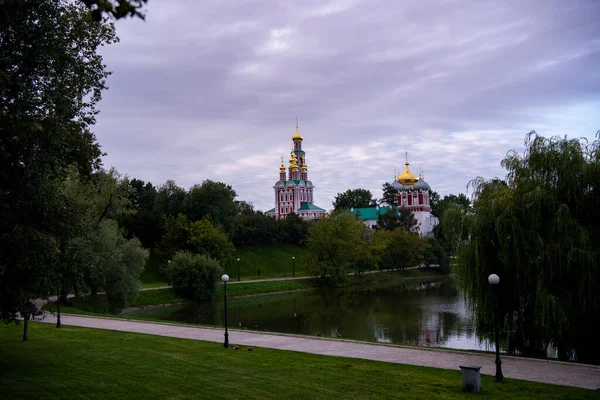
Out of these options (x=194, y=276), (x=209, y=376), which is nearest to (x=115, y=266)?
(x=194, y=276)

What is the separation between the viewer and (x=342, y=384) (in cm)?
1055

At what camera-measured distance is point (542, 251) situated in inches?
576

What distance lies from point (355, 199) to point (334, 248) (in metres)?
62.2

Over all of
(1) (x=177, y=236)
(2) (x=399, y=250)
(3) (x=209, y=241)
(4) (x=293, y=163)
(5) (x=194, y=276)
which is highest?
(4) (x=293, y=163)

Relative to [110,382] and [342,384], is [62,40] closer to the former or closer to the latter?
[110,382]

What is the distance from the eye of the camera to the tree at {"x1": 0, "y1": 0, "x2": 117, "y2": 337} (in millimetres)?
9531

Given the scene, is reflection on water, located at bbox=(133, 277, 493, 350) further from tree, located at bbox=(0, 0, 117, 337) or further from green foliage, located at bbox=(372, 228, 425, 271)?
green foliage, located at bbox=(372, 228, 425, 271)

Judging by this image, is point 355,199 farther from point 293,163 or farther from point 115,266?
point 115,266

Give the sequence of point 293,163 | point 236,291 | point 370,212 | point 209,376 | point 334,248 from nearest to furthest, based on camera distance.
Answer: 1. point 209,376
2. point 236,291
3. point 334,248
4. point 370,212
5. point 293,163

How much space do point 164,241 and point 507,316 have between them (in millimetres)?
39098

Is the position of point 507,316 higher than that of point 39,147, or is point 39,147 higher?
point 39,147

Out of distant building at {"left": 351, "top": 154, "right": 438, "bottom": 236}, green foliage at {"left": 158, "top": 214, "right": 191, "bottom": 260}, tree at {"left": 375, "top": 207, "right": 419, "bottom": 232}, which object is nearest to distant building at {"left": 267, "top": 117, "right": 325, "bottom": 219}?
distant building at {"left": 351, "top": 154, "right": 438, "bottom": 236}

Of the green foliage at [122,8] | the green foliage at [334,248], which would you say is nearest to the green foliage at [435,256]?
the green foliage at [334,248]

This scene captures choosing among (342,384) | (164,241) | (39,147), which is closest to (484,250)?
(342,384)
